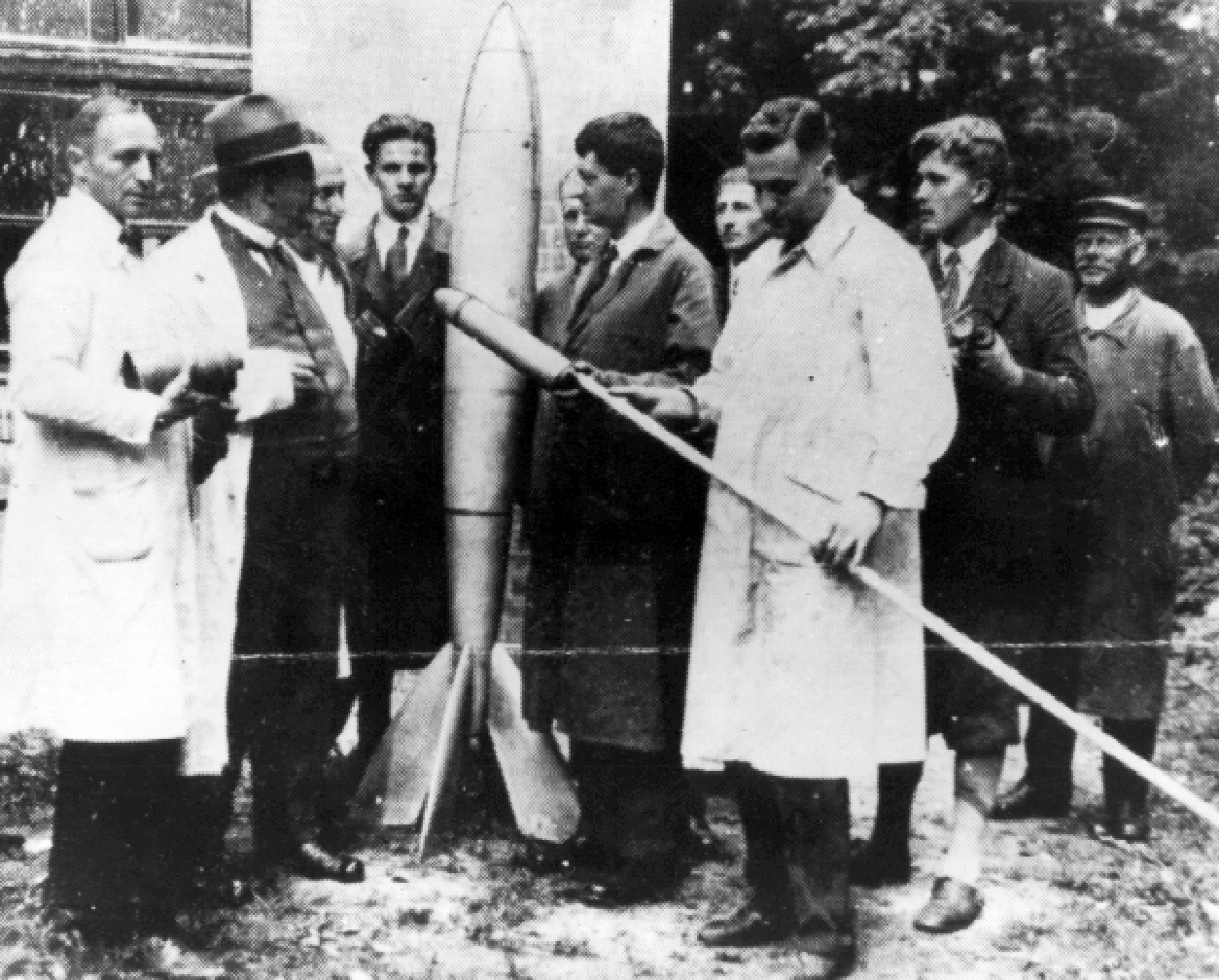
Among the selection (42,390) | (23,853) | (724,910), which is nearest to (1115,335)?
(724,910)

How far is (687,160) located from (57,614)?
7.43 ft

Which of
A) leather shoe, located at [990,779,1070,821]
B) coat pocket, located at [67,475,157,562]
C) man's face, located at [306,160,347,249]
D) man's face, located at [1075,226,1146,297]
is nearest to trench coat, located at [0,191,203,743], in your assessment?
coat pocket, located at [67,475,157,562]

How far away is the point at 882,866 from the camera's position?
4504 mm

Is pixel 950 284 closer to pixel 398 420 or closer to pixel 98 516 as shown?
pixel 398 420

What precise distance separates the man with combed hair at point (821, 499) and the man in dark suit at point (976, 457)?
14.7 inches

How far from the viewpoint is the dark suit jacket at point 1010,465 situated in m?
4.27

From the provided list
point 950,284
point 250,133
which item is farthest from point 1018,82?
point 250,133

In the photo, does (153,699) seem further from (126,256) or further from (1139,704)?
(1139,704)

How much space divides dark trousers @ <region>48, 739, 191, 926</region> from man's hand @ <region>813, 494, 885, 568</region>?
1821mm

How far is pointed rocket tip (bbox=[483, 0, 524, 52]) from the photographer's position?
4.50 meters

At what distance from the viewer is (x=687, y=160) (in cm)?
479

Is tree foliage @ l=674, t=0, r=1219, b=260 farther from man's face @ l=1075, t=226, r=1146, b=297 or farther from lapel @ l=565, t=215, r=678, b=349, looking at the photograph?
lapel @ l=565, t=215, r=678, b=349

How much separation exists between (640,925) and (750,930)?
0.33 metres

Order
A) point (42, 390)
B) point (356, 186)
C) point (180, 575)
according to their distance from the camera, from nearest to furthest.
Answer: point (42, 390) < point (180, 575) < point (356, 186)
